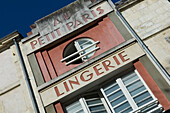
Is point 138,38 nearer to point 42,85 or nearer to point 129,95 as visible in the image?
point 129,95

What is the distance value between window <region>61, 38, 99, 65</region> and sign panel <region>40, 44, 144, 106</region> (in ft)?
2.68

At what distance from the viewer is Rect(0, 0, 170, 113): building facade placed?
8594mm

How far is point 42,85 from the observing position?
9602 mm

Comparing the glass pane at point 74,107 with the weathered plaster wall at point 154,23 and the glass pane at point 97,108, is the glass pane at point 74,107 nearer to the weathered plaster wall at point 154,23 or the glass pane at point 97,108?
the glass pane at point 97,108

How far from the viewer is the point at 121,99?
8.70 m

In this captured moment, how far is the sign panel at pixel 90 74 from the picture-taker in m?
9.17

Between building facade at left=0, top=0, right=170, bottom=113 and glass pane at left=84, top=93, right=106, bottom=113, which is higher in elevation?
building facade at left=0, top=0, right=170, bottom=113

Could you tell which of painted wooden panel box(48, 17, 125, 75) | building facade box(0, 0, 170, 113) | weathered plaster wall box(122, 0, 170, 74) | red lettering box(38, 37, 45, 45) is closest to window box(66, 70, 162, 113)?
building facade box(0, 0, 170, 113)

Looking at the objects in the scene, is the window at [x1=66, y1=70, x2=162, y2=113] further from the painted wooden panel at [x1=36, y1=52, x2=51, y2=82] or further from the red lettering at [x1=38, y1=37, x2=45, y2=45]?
the red lettering at [x1=38, y1=37, x2=45, y2=45]

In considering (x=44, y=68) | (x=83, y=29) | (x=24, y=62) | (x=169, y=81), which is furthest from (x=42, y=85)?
(x=169, y=81)

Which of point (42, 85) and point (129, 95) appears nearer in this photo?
point (129, 95)

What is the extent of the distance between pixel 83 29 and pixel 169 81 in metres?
4.40

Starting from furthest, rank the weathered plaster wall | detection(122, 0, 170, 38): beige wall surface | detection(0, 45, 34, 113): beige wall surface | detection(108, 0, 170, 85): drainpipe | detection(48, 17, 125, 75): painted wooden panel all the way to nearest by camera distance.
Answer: detection(48, 17, 125, 75): painted wooden panel, detection(122, 0, 170, 38): beige wall surface, detection(0, 45, 34, 113): beige wall surface, the weathered plaster wall, detection(108, 0, 170, 85): drainpipe

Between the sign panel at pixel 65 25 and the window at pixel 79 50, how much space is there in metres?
0.59
